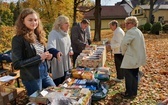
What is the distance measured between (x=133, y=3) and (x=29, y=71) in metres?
65.9

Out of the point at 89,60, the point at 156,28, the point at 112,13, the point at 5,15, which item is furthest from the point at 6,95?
the point at 112,13

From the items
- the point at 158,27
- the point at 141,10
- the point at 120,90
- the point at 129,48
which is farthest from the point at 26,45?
the point at 141,10

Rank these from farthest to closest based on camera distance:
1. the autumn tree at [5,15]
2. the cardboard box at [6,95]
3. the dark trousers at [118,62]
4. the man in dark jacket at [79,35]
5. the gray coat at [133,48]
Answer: the autumn tree at [5,15] → the dark trousers at [118,62] → the man in dark jacket at [79,35] → the gray coat at [133,48] → the cardboard box at [6,95]

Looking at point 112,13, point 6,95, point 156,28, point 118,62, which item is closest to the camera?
point 6,95

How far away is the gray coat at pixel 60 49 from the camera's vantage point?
3759 mm

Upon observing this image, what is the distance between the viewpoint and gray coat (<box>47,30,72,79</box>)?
376cm

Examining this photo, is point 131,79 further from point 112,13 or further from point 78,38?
point 112,13

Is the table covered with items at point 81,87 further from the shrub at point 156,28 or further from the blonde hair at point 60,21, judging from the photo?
the shrub at point 156,28

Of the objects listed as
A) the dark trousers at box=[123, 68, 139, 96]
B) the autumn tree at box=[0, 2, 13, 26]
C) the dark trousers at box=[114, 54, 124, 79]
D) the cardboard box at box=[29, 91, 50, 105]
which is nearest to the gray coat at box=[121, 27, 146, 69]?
the dark trousers at box=[123, 68, 139, 96]

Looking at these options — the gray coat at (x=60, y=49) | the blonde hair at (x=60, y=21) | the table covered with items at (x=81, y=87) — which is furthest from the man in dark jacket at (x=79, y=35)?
the blonde hair at (x=60, y=21)

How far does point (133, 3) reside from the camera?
6444cm

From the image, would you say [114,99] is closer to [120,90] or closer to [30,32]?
[120,90]

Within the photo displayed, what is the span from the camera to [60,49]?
3.90 meters

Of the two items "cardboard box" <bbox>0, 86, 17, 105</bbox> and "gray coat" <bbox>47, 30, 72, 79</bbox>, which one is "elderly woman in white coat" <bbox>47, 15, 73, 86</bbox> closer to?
"gray coat" <bbox>47, 30, 72, 79</bbox>
